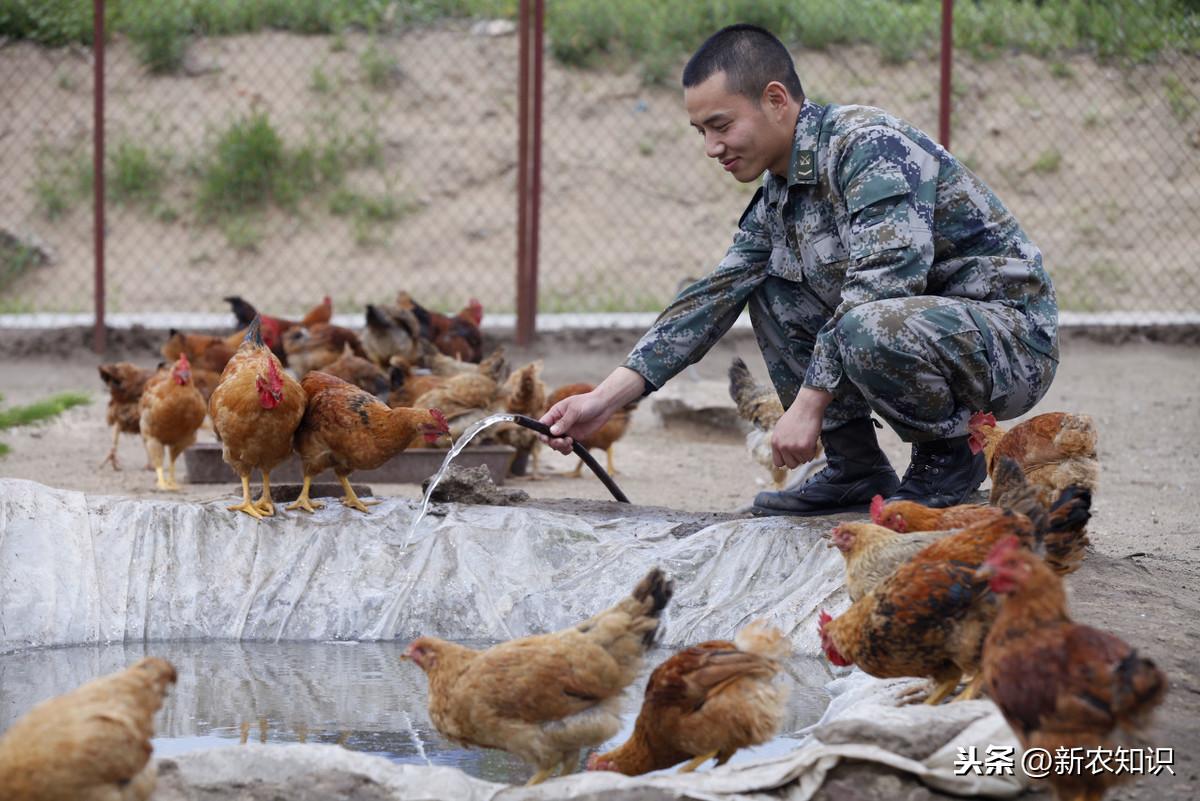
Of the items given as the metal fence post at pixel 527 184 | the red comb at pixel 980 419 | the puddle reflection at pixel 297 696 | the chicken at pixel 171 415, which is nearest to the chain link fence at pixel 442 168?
the metal fence post at pixel 527 184

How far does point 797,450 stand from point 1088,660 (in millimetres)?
1617

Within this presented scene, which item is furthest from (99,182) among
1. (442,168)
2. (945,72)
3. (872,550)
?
(872,550)

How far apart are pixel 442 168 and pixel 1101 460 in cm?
1146

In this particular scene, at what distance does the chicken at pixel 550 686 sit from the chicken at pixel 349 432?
204 cm

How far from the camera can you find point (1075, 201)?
17.2m

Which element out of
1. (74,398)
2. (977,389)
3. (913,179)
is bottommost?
(74,398)

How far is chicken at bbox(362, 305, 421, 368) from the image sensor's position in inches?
397

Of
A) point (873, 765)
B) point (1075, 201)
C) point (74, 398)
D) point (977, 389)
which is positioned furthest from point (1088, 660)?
point (1075, 201)

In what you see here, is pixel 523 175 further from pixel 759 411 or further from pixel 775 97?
pixel 775 97

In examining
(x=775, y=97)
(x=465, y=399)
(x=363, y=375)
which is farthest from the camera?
(x=363, y=375)

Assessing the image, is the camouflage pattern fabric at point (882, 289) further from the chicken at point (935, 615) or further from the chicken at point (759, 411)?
the chicken at point (759, 411)

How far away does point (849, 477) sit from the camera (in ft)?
18.2

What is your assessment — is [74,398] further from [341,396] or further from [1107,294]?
[1107,294]

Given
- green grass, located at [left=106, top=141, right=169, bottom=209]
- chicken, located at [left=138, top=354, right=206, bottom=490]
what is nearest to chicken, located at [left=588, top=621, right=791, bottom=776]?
chicken, located at [left=138, top=354, right=206, bottom=490]
